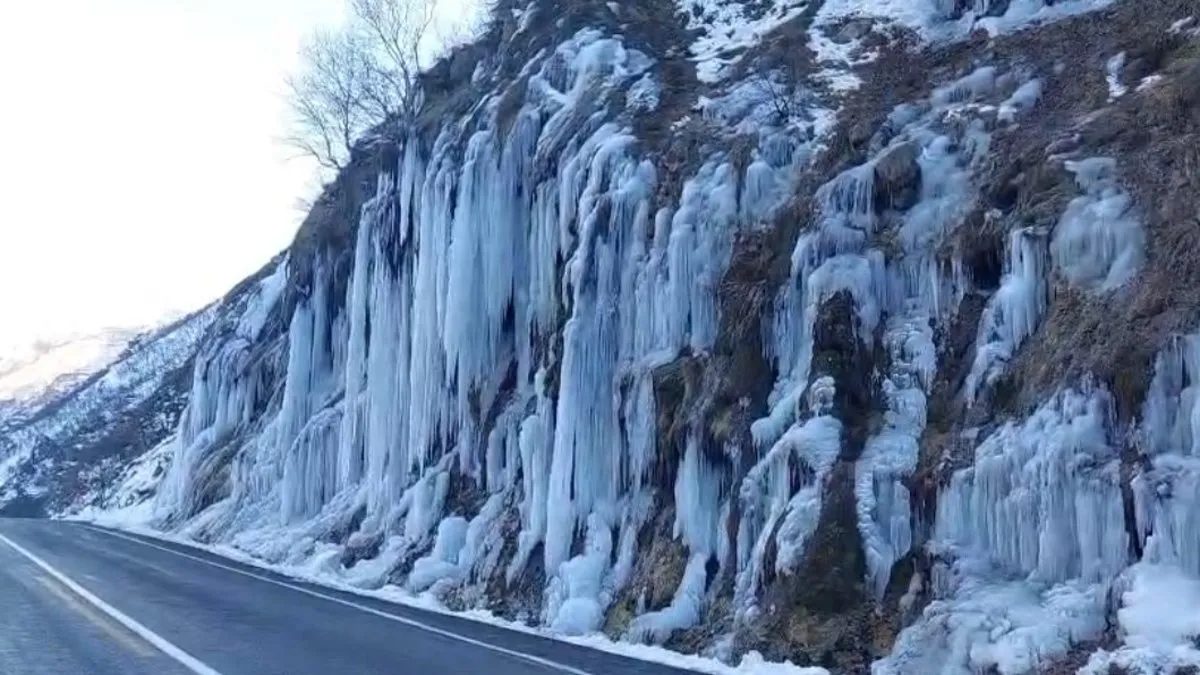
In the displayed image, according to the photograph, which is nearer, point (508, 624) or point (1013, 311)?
point (1013, 311)

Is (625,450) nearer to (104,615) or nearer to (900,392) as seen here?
(900,392)

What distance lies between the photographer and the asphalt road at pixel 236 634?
41.7 ft

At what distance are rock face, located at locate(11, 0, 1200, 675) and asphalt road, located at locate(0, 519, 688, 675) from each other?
180 cm

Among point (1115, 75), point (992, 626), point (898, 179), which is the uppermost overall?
point (1115, 75)

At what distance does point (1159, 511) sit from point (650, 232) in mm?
11244

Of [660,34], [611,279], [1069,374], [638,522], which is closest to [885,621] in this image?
[1069,374]

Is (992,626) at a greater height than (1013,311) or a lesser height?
lesser

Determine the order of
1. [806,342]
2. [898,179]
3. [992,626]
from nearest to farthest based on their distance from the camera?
[992,626]
[806,342]
[898,179]

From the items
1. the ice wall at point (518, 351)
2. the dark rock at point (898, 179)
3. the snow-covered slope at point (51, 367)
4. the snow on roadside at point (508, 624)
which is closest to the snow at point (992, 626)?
the snow on roadside at point (508, 624)

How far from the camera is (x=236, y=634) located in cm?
1525

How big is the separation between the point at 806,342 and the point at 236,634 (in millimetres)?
8043

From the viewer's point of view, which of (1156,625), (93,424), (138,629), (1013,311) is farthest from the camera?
(93,424)

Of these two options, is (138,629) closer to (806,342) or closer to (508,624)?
(508,624)

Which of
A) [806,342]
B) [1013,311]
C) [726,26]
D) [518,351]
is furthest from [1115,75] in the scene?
[518,351]
